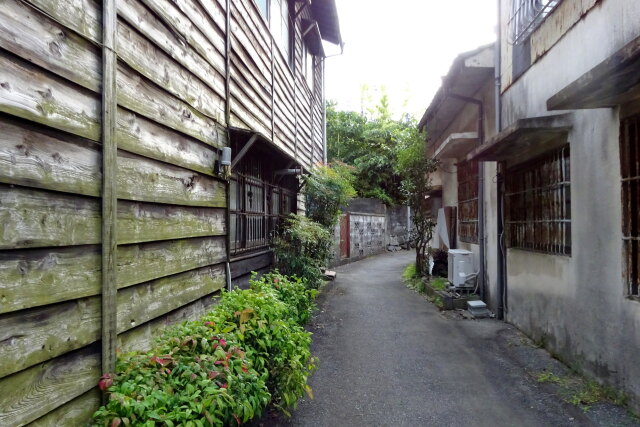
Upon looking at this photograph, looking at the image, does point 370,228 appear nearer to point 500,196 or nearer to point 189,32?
point 500,196

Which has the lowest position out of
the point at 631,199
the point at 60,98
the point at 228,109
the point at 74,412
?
the point at 74,412

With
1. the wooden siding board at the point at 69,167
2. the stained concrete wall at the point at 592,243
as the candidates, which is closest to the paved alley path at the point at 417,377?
the stained concrete wall at the point at 592,243

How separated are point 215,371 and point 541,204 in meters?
4.85

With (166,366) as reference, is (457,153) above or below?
above

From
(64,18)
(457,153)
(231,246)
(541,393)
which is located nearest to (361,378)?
(541,393)

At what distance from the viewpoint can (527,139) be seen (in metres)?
5.05

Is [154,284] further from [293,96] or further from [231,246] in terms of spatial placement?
[293,96]

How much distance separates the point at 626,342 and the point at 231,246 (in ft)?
13.8

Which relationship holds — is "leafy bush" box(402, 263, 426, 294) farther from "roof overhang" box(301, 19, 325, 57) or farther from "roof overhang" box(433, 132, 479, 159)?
"roof overhang" box(301, 19, 325, 57)

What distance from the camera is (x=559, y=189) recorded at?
197 inches

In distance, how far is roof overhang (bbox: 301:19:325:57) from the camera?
11000 mm

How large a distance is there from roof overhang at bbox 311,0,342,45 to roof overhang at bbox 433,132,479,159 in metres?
5.50

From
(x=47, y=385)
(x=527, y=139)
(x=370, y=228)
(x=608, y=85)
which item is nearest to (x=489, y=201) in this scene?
(x=527, y=139)

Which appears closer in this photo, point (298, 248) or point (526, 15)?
point (526, 15)
